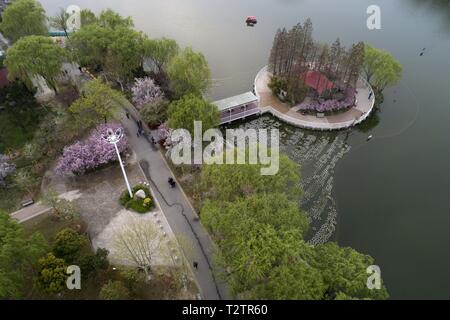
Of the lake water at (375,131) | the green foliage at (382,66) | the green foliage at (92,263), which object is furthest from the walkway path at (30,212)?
the green foliage at (382,66)

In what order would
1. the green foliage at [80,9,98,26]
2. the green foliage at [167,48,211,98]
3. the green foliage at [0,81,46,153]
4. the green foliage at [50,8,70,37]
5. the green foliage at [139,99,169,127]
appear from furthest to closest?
1. the green foliage at [50,8,70,37]
2. the green foliage at [80,9,98,26]
3. the green foliage at [167,48,211,98]
4. the green foliage at [139,99,169,127]
5. the green foliage at [0,81,46,153]

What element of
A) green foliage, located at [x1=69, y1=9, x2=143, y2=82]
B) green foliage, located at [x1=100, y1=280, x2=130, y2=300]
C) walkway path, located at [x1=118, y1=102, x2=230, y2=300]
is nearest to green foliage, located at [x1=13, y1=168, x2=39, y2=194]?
walkway path, located at [x1=118, y1=102, x2=230, y2=300]

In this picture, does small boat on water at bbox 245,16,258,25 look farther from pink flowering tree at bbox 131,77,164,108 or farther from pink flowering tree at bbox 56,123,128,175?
pink flowering tree at bbox 56,123,128,175

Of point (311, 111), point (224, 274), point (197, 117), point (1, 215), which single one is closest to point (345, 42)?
point (311, 111)

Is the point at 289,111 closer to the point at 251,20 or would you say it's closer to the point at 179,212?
the point at 179,212

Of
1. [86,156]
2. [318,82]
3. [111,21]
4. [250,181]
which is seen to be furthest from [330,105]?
[111,21]
